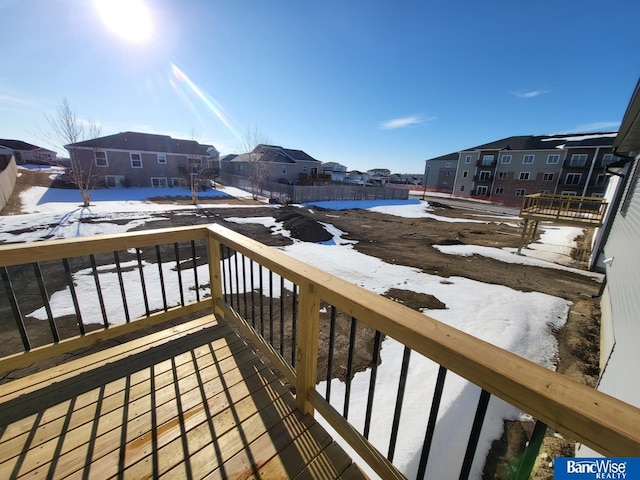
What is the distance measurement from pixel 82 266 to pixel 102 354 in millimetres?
5953

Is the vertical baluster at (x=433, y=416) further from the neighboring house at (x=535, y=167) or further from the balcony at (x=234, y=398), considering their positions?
the neighboring house at (x=535, y=167)

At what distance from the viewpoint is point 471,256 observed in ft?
30.7

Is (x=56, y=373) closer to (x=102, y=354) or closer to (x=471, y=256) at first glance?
(x=102, y=354)

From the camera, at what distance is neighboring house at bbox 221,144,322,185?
92.7 feet

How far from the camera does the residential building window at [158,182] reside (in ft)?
83.6

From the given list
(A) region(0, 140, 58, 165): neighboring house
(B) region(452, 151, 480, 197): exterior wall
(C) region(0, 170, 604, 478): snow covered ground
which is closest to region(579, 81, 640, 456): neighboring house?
(C) region(0, 170, 604, 478): snow covered ground

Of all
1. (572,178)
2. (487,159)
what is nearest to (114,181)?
(487,159)

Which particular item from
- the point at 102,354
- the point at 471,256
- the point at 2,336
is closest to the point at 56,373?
the point at 102,354

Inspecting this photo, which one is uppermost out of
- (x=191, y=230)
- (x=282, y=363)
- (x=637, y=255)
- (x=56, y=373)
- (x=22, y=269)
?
(x=191, y=230)

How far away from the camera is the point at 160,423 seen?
6.22 ft

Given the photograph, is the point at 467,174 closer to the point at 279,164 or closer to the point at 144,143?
the point at 279,164

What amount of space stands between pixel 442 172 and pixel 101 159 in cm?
4441

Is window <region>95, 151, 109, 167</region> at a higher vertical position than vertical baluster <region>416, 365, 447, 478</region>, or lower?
higher

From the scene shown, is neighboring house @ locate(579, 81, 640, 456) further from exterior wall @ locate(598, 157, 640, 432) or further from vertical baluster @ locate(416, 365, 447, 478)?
vertical baluster @ locate(416, 365, 447, 478)
